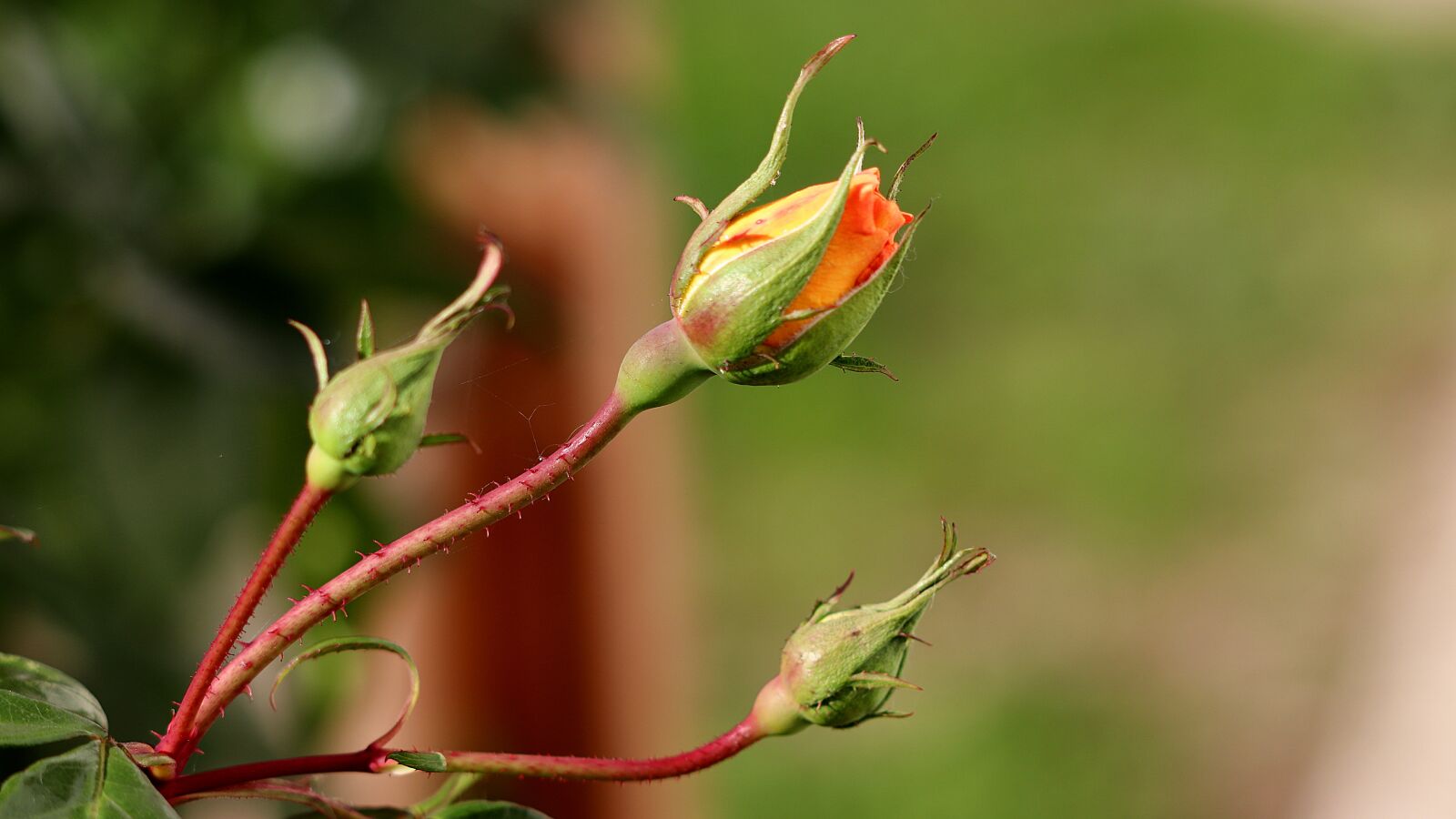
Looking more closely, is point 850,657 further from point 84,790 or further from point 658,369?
point 84,790

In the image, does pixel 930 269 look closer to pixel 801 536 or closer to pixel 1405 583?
pixel 801 536

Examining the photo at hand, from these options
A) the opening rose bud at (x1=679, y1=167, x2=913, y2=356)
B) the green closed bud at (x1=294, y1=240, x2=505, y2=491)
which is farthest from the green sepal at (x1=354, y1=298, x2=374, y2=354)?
the opening rose bud at (x1=679, y1=167, x2=913, y2=356)

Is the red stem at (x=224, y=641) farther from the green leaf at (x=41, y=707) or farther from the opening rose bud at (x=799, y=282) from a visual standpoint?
the opening rose bud at (x=799, y=282)

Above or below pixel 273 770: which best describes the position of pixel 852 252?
above

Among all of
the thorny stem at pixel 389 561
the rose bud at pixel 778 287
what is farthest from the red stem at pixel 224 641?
the rose bud at pixel 778 287

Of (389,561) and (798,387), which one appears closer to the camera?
(389,561)

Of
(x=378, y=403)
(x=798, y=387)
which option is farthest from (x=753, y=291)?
(x=798, y=387)
